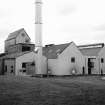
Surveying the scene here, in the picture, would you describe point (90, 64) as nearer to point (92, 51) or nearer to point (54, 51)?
point (92, 51)

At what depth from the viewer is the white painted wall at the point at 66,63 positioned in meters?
38.0

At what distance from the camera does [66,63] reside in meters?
38.8

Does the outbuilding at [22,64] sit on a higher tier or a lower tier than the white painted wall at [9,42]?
lower

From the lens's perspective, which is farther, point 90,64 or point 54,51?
point 90,64

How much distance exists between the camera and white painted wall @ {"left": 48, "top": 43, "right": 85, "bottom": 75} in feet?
125

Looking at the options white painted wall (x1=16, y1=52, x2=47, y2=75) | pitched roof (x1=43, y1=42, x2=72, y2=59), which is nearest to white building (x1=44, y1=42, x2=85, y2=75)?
pitched roof (x1=43, y1=42, x2=72, y2=59)

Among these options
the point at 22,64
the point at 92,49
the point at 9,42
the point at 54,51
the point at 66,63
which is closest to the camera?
the point at 22,64

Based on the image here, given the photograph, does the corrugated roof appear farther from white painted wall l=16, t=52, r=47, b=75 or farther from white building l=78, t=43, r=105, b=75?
white painted wall l=16, t=52, r=47, b=75

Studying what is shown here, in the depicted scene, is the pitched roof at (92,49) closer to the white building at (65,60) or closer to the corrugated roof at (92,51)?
the corrugated roof at (92,51)

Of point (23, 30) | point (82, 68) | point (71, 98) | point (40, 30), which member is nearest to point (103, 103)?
point (71, 98)

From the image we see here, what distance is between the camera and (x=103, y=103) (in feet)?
31.2

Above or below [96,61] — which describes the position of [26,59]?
above

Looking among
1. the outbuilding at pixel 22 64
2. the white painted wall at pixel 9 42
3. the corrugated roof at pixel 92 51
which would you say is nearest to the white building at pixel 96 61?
the corrugated roof at pixel 92 51

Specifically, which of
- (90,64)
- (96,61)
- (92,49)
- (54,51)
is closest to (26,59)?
(54,51)
